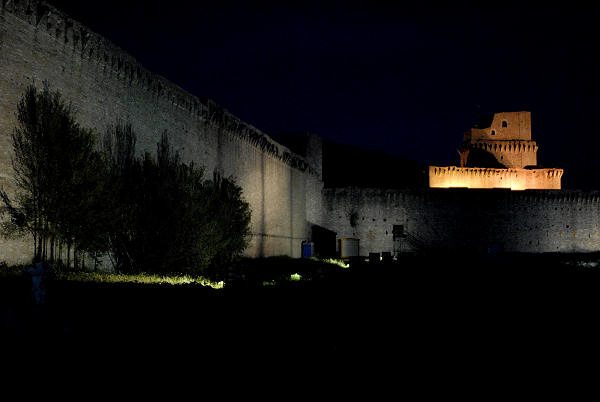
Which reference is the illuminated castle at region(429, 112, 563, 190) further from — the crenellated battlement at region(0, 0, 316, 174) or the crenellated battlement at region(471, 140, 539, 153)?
the crenellated battlement at region(0, 0, 316, 174)

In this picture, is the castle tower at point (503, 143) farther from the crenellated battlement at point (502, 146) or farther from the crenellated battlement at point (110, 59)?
the crenellated battlement at point (110, 59)

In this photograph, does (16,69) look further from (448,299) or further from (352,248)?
(352,248)

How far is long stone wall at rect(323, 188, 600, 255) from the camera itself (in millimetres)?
39375

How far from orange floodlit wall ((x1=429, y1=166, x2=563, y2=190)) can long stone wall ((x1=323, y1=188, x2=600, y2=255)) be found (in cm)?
944

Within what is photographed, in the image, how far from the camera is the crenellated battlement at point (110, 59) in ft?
42.6

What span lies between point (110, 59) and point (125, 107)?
1.42 m

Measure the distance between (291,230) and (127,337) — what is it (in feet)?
87.8

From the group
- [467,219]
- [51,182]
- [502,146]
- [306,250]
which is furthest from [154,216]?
[502,146]

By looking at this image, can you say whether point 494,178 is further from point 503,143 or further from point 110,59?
point 110,59

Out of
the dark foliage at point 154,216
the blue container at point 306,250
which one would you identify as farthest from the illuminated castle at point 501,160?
the dark foliage at point 154,216

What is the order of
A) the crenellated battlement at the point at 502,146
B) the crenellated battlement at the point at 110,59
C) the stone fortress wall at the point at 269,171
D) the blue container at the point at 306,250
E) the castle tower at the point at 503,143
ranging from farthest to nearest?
1. the crenellated battlement at the point at 502,146
2. the castle tower at the point at 503,143
3. the blue container at the point at 306,250
4. the crenellated battlement at the point at 110,59
5. the stone fortress wall at the point at 269,171

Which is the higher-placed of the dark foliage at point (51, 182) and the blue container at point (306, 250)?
the dark foliage at point (51, 182)

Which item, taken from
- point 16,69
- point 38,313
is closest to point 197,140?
point 16,69

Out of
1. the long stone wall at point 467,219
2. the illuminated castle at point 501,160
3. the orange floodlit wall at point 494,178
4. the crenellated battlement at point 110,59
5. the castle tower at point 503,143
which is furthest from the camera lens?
the castle tower at point 503,143
